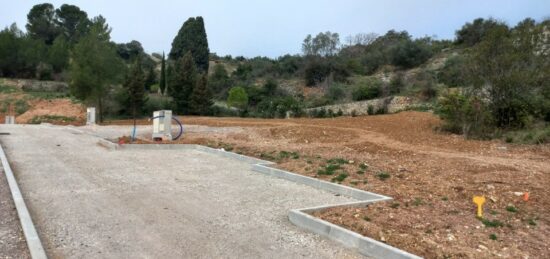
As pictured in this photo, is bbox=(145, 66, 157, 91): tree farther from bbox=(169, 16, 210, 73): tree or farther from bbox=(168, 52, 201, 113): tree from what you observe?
bbox=(168, 52, 201, 113): tree

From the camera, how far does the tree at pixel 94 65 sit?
2588 centimetres

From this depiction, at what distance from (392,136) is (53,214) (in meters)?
10.3

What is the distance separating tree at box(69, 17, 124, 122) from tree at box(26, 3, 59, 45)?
48941mm

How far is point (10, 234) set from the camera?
455 centimetres

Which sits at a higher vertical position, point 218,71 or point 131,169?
point 218,71

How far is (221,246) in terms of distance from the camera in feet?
14.7

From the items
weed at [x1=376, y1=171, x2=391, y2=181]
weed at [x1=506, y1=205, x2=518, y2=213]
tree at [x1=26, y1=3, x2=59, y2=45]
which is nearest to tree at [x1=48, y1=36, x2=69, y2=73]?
tree at [x1=26, y1=3, x2=59, y2=45]

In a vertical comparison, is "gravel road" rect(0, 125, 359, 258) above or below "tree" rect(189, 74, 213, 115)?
below

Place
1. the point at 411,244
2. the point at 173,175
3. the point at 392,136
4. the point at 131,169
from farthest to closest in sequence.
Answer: the point at 392,136, the point at 131,169, the point at 173,175, the point at 411,244

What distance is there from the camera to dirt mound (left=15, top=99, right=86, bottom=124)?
31248 millimetres

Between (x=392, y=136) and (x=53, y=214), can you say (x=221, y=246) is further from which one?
(x=392, y=136)

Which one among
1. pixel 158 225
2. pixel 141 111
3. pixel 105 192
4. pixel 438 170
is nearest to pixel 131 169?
pixel 105 192

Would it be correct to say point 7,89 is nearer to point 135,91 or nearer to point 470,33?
point 135,91

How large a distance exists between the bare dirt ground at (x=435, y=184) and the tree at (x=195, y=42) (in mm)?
44151
